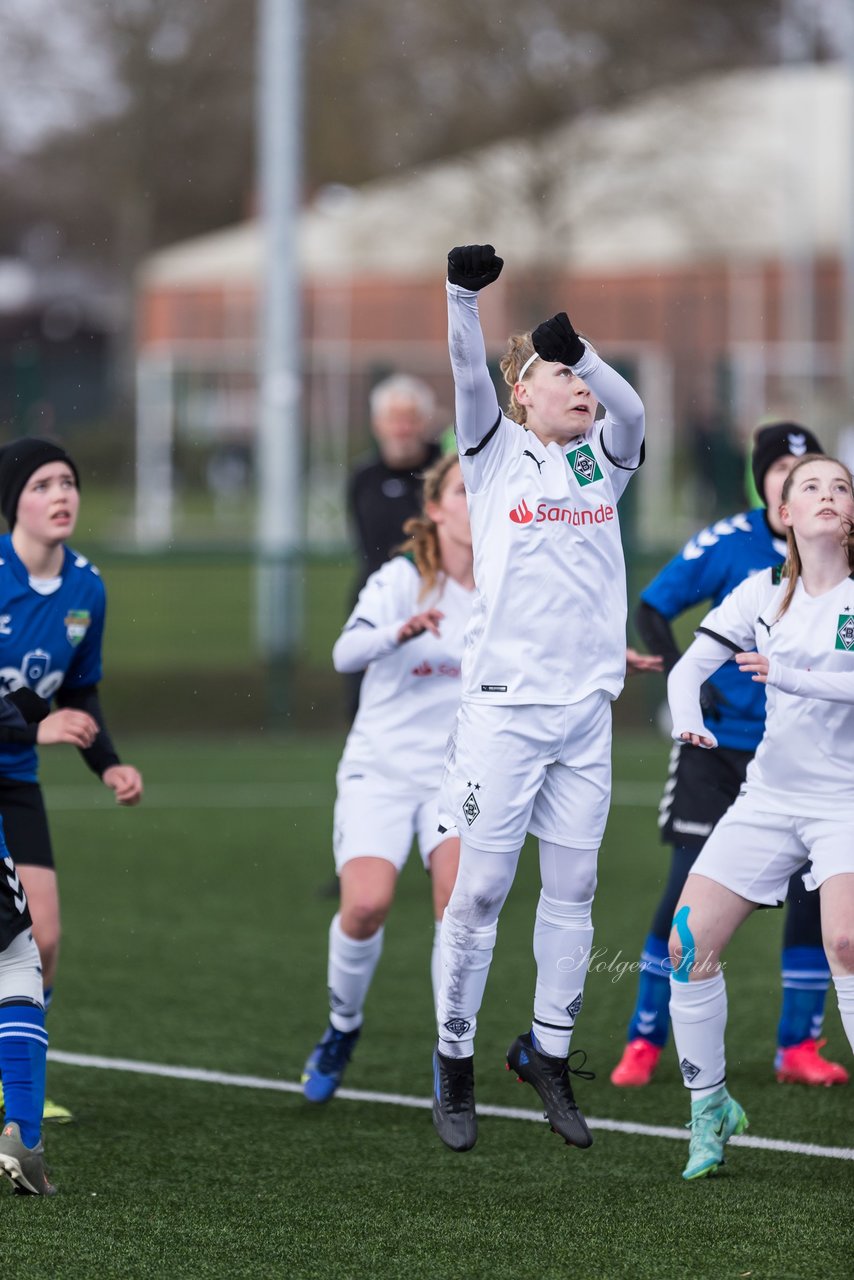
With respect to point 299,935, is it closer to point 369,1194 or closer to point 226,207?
point 369,1194

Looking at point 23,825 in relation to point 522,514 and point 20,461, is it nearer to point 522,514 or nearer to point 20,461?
point 20,461

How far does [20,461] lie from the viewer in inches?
200

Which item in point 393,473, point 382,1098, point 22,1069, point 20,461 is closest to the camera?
point 22,1069

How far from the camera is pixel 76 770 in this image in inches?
500

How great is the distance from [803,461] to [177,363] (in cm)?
3208

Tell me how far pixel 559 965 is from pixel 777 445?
1.82 metres

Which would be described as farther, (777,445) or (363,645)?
(777,445)

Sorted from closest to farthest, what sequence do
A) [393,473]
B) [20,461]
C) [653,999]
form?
1. [20,461]
2. [653,999]
3. [393,473]

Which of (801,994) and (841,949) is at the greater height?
(841,949)

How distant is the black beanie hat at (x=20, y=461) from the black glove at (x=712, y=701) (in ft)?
6.36

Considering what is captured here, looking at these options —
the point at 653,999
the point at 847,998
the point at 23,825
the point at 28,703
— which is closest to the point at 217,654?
the point at 653,999

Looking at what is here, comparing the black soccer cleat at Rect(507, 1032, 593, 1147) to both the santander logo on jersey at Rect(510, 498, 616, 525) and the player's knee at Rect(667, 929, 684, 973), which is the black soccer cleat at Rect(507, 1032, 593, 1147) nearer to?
the player's knee at Rect(667, 929, 684, 973)

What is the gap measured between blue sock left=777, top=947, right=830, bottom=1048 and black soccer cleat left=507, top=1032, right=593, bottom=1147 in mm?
1360

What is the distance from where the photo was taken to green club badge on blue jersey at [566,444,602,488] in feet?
14.7
